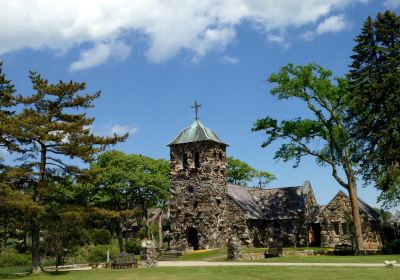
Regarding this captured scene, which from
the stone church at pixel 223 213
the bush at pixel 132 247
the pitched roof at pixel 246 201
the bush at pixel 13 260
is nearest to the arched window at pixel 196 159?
the stone church at pixel 223 213

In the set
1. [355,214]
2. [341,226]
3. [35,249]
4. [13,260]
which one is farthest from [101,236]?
[355,214]

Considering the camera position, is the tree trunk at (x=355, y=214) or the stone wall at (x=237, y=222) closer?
the tree trunk at (x=355, y=214)

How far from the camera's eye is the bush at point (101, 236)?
61062 mm

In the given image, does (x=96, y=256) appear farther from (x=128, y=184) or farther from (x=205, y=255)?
(x=128, y=184)

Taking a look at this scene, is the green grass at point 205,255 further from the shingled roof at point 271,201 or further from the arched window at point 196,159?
the arched window at point 196,159

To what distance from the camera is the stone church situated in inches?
1911

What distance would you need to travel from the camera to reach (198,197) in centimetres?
4897

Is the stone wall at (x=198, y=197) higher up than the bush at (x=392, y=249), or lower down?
higher up

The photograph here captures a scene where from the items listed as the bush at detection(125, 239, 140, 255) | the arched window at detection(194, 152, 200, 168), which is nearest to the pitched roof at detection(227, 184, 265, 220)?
the arched window at detection(194, 152, 200, 168)

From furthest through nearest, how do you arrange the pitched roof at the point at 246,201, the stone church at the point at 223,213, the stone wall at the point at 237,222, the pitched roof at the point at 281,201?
1. the pitched roof at the point at 281,201
2. the pitched roof at the point at 246,201
3. the stone wall at the point at 237,222
4. the stone church at the point at 223,213

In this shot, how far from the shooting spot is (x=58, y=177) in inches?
1282

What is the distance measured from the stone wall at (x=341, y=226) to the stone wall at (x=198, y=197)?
11.0 meters

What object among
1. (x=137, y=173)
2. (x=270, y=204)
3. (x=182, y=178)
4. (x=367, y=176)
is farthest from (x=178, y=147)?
(x=367, y=176)

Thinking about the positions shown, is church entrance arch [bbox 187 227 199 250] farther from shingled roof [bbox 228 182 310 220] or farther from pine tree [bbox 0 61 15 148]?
pine tree [bbox 0 61 15 148]
